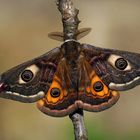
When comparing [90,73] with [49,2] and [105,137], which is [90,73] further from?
[49,2]

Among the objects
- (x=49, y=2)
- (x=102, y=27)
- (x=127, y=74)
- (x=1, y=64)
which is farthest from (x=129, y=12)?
(x=127, y=74)

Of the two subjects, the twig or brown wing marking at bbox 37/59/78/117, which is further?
brown wing marking at bbox 37/59/78/117

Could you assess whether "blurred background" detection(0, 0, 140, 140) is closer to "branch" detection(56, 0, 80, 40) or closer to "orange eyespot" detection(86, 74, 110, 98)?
"orange eyespot" detection(86, 74, 110, 98)

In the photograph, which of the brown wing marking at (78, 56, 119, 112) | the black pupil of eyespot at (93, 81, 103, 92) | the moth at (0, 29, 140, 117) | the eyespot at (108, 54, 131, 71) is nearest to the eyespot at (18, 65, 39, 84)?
the moth at (0, 29, 140, 117)

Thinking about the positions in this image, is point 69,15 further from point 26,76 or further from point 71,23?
point 26,76

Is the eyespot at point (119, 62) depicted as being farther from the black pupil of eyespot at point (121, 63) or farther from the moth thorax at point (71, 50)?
the moth thorax at point (71, 50)

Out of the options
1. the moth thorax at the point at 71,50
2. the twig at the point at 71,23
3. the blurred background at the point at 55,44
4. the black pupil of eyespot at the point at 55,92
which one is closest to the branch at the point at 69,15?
the twig at the point at 71,23

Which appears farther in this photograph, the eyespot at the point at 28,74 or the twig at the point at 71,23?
the eyespot at the point at 28,74
